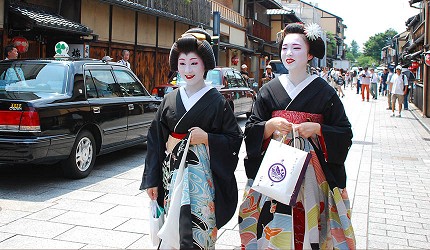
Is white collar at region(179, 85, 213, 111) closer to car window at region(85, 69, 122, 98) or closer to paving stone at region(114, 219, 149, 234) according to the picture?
paving stone at region(114, 219, 149, 234)

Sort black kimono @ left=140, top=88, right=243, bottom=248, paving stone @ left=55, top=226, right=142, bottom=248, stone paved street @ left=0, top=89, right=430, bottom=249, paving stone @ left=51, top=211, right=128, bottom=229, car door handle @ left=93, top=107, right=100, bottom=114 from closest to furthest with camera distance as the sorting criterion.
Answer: black kimono @ left=140, top=88, right=243, bottom=248 < paving stone @ left=55, top=226, right=142, bottom=248 < stone paved street @ left=0, top=89, right=430, bottom=249 < paving stone @ left=51, top=211, right=128, bottom=229 < car door handle @ left=93, top=107, right=100, bottom=114

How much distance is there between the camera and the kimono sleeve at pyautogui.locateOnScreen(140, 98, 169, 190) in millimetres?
3268

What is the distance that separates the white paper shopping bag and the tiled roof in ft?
26.9

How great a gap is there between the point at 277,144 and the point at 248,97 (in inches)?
457

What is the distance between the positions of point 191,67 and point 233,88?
33.1 feet

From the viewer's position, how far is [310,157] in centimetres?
305

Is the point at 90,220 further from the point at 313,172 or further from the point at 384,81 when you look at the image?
the point at 384,81

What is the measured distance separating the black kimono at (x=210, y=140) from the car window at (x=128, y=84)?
14.9 ft

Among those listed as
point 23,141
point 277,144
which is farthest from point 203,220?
point 23,141

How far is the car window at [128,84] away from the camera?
303 inches

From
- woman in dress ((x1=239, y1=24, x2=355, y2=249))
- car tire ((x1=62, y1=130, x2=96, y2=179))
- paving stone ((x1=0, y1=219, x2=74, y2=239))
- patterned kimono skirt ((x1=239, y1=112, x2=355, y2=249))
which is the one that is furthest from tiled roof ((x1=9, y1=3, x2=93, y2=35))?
patterned kimono skirt ((x1=239, y1=112, x2=355, y2=249))

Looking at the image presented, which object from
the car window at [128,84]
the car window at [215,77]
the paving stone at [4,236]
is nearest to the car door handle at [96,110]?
the car window at [128,84]

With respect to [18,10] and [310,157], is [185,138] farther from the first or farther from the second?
[18,10]

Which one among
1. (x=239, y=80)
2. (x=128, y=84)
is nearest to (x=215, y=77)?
(x=239, y=80)
